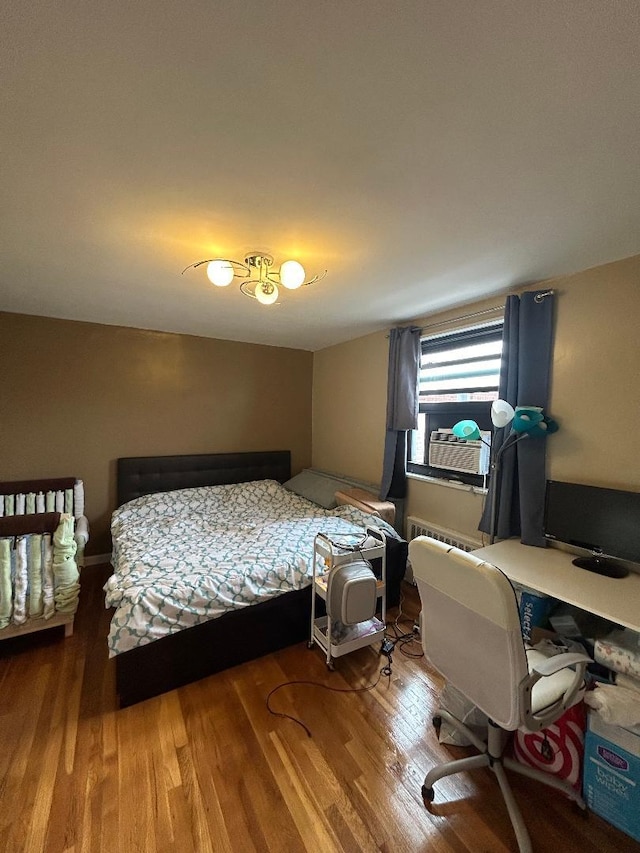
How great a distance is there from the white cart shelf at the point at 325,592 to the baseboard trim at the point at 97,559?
2447 mm

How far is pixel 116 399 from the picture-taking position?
11.1ft

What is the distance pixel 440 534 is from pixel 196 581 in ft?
6.33

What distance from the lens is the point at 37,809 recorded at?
4.10 ft

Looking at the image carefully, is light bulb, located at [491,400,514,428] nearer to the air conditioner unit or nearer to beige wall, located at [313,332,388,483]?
the air conditioner unit

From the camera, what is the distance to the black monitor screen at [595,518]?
5.49 ft

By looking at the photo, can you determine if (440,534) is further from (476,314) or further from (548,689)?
(476,314)

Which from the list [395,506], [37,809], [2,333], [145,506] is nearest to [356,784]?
[37,809]

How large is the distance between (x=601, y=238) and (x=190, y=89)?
188cm

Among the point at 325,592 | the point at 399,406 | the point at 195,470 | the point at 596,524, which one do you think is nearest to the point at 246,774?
the point at 325,592

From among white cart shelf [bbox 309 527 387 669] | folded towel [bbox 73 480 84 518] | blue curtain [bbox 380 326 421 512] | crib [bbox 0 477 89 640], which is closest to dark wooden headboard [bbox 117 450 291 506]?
folded towel [bbox 73 480 84 518]

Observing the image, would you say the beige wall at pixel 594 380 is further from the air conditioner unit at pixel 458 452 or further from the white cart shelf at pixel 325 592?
the white cart shelf at pixel 325 592

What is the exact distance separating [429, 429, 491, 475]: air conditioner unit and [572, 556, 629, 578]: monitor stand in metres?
0.76

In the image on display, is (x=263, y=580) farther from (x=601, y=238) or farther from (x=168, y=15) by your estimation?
(x=601, y=238)

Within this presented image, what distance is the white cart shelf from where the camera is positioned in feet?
6.44
